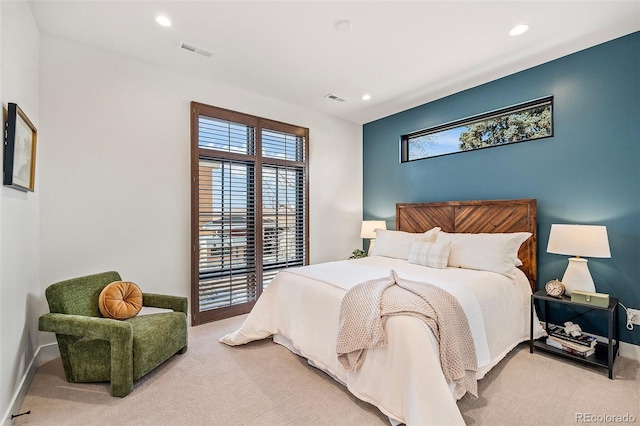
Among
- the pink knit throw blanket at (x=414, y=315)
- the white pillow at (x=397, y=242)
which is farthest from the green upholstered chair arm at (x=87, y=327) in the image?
the white pillow at (x=397, y=242)

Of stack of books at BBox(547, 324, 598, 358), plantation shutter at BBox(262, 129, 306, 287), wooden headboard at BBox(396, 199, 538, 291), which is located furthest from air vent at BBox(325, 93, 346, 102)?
stack of books at BBox(547, 324, 598, 358)

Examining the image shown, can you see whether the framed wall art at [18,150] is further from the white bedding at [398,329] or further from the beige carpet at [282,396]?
the white bedding at [398,329]

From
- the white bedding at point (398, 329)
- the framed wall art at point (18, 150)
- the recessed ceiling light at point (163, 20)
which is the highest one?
the recessed ceiling light at point (163, 20)

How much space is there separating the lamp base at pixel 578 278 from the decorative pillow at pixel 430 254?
1.02 m

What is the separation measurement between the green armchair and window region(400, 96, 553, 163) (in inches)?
153

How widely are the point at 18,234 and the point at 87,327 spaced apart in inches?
31.8

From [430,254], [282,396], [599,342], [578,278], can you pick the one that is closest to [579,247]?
[578,278]

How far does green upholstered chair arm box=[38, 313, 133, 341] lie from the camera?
6.79 ft

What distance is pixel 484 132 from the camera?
12.2 ft

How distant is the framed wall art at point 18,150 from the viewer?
1820 mm

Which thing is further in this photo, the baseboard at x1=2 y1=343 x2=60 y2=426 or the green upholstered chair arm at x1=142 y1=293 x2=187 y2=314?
the green upholstered chair arm at x1=142 y1=293 x2=187 y2=314

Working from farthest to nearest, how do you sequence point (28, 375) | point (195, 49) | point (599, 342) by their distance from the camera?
point (195, 49), point (599, 342), point (28, 375)

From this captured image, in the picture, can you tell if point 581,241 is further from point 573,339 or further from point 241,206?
point 241,206

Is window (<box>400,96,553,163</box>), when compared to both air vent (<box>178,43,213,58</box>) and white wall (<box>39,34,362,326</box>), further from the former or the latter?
air vent (<box>178,43,213,58</box>)
